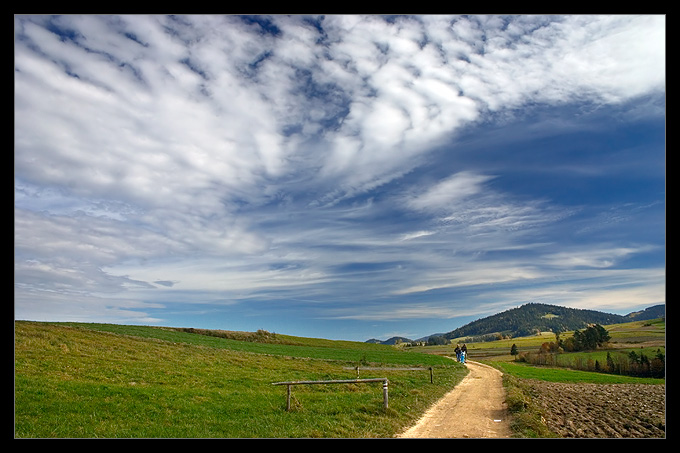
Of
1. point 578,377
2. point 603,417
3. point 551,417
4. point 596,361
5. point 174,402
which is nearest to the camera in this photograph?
point 551,417

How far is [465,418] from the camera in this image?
62.4 feet

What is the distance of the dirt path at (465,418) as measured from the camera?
1600cm

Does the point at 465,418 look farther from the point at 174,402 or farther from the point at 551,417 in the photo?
the point at 174,402

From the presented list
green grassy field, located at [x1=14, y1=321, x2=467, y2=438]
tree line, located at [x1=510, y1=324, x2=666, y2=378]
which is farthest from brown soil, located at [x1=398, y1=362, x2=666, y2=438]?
tree line, located at [x1=510, y1=324, x2=666, y2=378]

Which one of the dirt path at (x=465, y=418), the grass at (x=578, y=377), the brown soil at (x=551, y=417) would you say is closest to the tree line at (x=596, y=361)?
the grass at (x=578, y=377)

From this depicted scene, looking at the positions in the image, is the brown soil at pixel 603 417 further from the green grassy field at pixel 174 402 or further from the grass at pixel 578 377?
the grass at pixel 578 377

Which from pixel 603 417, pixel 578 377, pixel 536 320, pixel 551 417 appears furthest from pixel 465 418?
pixel 536 320

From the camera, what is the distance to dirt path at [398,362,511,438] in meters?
16.0

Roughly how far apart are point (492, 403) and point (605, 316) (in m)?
130

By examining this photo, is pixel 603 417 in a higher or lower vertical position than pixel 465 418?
lower

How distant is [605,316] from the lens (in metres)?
131

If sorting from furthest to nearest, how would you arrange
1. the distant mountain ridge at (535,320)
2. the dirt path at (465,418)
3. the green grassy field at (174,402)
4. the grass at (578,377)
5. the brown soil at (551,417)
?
the distant mountain ridge at (535,320)
the grass at (578,377)
the brown soil at (551,417)
the dirt path at (465,418)
the green grassy field at (174,402)
